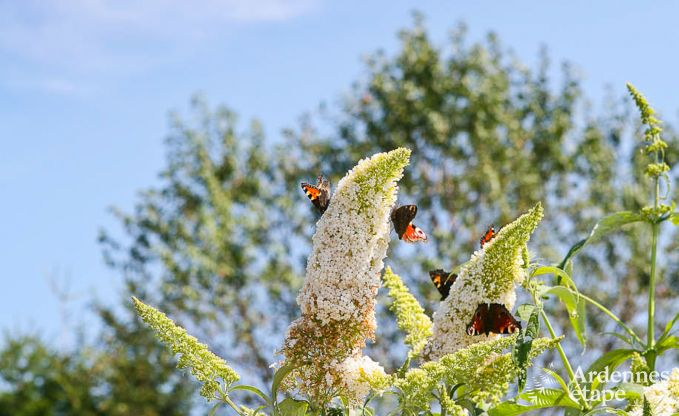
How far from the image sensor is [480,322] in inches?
67.4

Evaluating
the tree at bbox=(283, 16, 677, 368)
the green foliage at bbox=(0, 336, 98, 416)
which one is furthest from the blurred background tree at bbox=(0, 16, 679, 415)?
the green foliage at bbox=(0, 336, 98, 416)

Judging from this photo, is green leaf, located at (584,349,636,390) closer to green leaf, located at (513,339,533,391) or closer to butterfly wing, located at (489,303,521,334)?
butterfly wing, located at (489,303,521,334)

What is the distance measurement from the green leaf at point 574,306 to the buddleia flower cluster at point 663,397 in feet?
0.51

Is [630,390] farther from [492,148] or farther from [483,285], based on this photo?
[492,148]

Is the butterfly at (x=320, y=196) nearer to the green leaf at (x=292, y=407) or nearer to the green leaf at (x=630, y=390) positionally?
the green leaf at (x=292, y=407)

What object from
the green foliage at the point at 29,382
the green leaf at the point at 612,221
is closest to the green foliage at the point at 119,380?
the green foliage at the point at 29,382

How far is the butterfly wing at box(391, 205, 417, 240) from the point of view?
1.91 m

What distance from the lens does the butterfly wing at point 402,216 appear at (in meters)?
1.91

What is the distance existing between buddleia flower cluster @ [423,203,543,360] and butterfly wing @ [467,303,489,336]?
10 millimetres

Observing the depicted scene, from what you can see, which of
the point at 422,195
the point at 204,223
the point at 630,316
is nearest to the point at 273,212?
the point at 204,223

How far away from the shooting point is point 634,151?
12539 millimetres

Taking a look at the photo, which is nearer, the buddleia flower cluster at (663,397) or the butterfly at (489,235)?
the buddleia flower cluster at (663,397)

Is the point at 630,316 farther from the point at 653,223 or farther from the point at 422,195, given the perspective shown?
the point at 653,223

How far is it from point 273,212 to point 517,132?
348 cm
